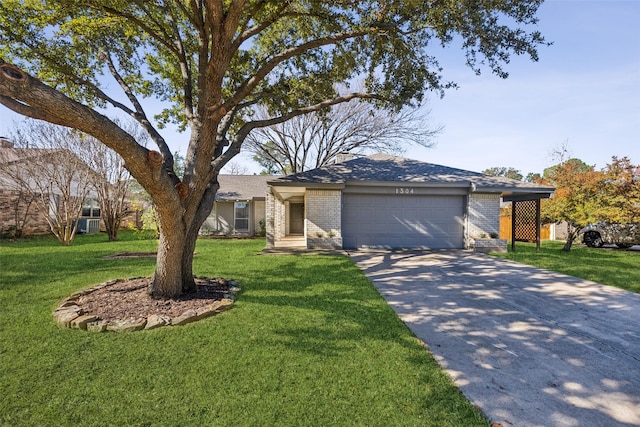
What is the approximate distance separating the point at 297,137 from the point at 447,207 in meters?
11.9

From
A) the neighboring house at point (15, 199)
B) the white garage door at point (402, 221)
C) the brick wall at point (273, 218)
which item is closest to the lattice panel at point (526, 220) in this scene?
the white garage door at point (402, 221)

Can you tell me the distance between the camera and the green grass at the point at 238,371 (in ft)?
7.72

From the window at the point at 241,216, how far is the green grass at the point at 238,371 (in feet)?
45.0

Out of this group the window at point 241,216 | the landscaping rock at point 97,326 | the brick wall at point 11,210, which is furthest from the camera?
the window at point 241,216

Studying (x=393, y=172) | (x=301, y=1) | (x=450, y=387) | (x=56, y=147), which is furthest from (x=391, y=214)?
(x=56, y=147)

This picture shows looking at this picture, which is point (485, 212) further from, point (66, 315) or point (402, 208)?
point (66, 315)

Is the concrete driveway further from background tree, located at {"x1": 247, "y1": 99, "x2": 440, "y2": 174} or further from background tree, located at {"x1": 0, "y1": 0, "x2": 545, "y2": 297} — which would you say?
background tree, located at {"x1": 247, "y1": 99, "x2": 440, "y2": 174}

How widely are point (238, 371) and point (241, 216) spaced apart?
16.6 metres

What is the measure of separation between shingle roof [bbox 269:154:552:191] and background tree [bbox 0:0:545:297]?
297 centimetres

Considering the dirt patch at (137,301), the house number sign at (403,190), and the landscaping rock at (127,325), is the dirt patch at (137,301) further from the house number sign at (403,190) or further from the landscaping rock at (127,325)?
the house number sign at (403,190)

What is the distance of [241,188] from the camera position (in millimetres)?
19719

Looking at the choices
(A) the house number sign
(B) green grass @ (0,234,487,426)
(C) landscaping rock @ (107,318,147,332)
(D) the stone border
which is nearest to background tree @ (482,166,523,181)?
(A) the house number sign

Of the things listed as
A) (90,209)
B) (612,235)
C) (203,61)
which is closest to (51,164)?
(90,209)

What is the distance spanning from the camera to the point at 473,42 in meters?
6.00
